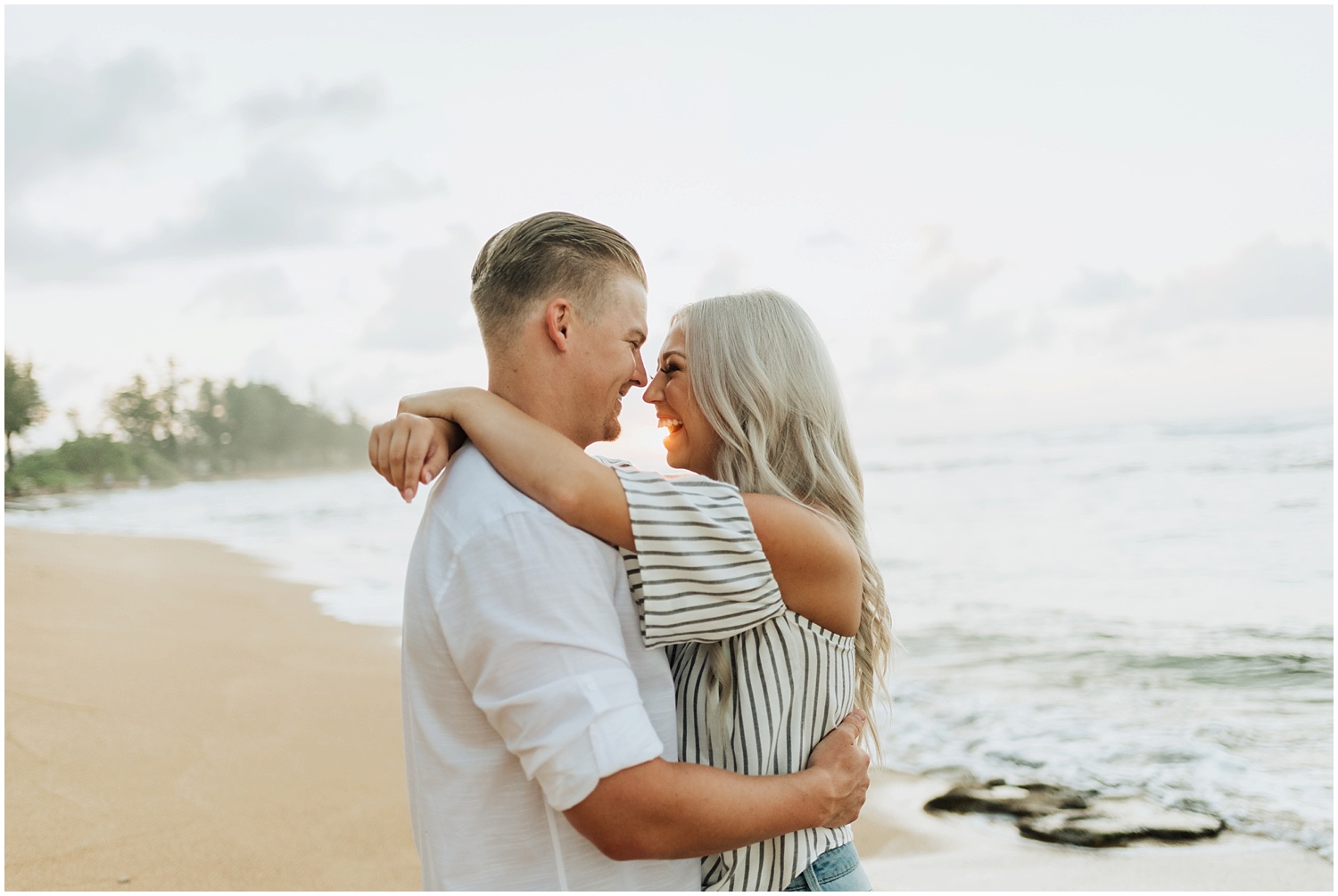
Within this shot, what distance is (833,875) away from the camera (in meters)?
2.06

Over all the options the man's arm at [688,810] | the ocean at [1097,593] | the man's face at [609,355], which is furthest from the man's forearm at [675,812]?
the ocean at [1097,593]

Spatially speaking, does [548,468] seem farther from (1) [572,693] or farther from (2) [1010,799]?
(2) [1010,799]

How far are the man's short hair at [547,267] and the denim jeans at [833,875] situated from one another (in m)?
1.20

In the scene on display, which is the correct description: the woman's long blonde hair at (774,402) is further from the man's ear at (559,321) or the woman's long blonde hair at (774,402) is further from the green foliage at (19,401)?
the green foliage at (19,401)

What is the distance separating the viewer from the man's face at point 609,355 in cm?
206

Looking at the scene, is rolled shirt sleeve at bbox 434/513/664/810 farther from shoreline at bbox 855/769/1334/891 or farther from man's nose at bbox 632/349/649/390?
shoreline at bbox 855/769/1334/891

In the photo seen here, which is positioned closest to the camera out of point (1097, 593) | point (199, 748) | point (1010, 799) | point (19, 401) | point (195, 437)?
point (1010, 799)

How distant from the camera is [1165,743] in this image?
22.9 ft

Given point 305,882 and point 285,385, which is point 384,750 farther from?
point 285,385

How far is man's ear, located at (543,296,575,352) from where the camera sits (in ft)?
6.57

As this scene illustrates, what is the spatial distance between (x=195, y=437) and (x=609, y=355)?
5388 centimetres

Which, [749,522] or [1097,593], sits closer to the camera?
[749,522]

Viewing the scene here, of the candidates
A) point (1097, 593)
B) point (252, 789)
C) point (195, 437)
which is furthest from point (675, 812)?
point (195, 437)

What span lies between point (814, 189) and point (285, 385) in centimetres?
4181
